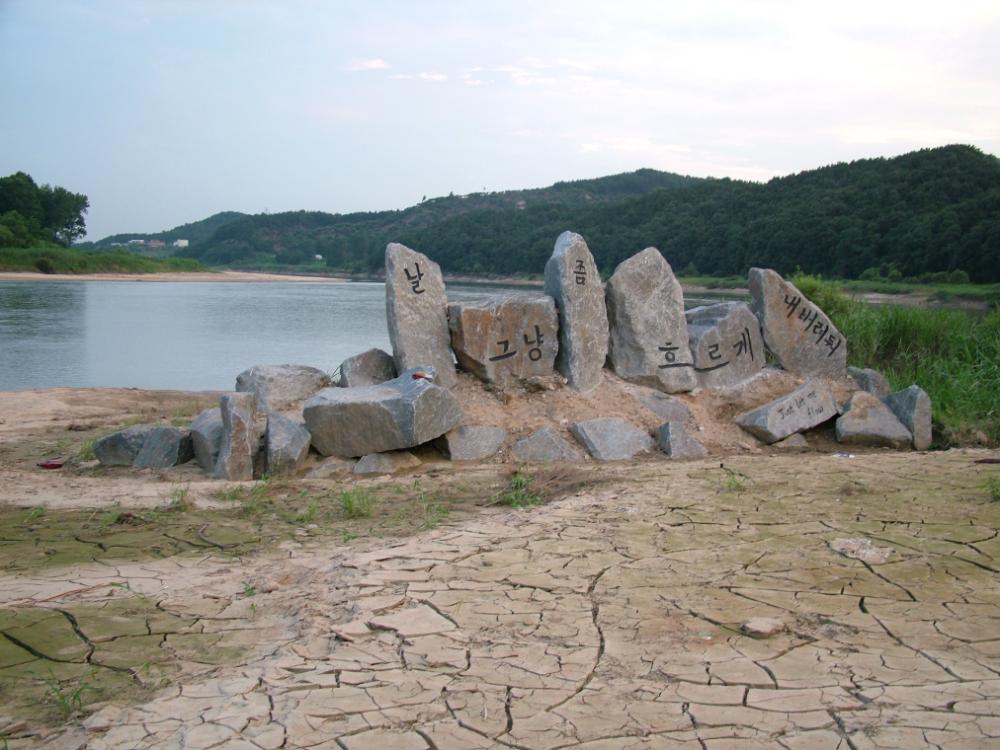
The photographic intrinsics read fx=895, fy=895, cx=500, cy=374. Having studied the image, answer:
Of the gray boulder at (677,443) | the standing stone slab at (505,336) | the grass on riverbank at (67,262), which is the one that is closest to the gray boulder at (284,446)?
the standing stone slab at (505,336)

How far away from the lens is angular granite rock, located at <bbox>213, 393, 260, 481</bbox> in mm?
7109

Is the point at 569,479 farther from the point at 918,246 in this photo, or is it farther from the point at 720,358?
the point at 918,246

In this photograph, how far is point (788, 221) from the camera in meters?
29.5

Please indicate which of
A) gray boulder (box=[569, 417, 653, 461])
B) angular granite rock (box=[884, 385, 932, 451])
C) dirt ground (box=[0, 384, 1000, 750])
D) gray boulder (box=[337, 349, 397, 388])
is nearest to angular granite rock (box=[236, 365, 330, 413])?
A: gray boulder (box=[337, 349, 397, 388])

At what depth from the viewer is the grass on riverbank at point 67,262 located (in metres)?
40.9

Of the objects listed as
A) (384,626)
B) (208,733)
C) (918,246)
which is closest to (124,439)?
(384,626)

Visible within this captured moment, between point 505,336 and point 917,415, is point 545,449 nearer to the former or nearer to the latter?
point 505,336

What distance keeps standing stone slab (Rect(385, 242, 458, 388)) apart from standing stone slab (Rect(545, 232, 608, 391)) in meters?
1.09

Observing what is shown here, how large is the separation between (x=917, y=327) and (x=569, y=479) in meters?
6.89

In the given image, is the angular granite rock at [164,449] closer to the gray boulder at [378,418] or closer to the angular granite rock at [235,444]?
the angular granite rock at [235,444]

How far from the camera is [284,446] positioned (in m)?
7.21

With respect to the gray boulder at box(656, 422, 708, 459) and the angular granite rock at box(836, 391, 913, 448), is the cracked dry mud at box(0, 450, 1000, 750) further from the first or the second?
the angular granite rock at box(836, 391, 913, 448)

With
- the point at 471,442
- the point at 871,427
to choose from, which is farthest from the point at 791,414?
the point at 471,442

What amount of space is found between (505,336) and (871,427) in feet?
11.5
